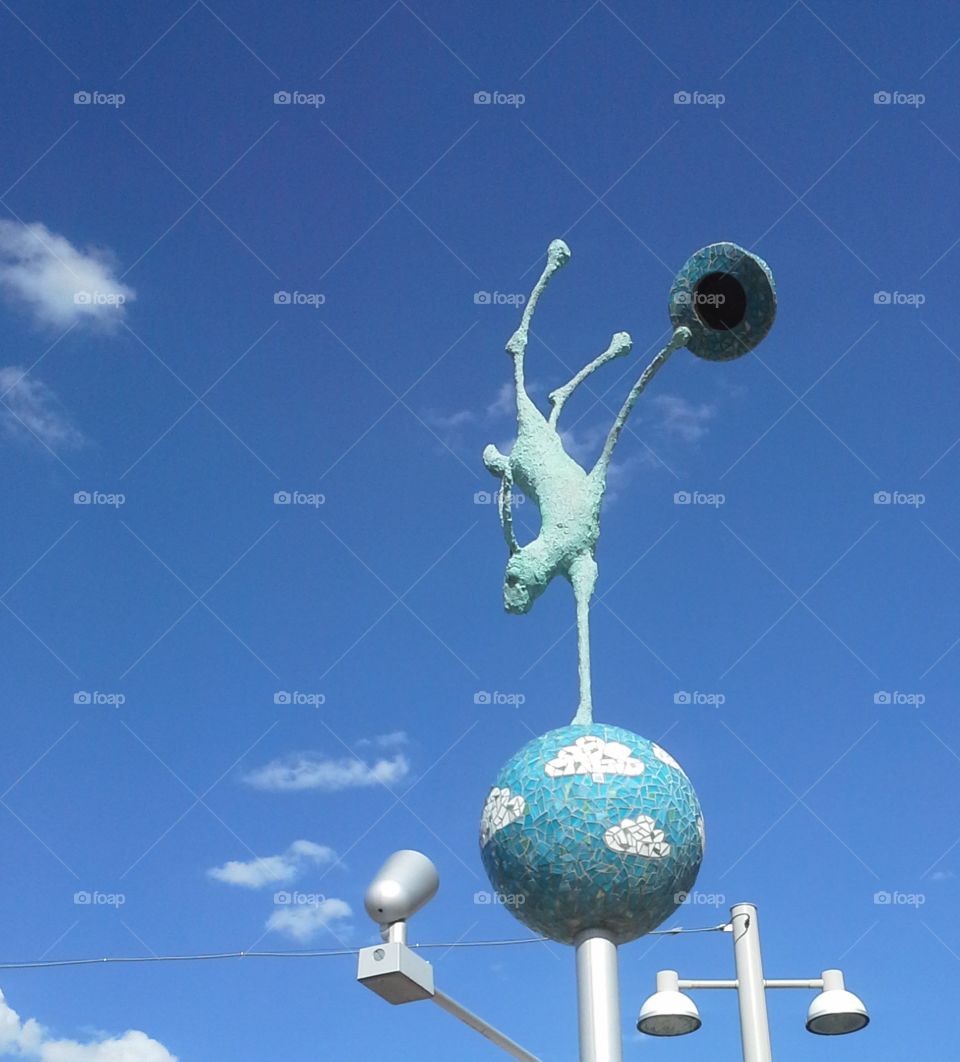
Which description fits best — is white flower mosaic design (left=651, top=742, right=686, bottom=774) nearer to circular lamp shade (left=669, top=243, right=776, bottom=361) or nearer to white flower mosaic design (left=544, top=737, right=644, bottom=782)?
white flower mosaic design (left=544, top=737, right=644, bottom=782)

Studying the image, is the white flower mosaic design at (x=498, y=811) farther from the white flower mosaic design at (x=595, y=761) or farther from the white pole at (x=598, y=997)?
the white pole at (x=598, y=997)

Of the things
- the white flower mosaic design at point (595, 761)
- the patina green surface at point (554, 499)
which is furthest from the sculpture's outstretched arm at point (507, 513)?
the white flower mosaic design at point (595, 761)

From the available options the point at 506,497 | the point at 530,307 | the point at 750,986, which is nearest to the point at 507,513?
the point at 506,497

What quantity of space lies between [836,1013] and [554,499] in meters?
3.65

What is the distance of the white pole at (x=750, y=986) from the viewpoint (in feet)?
25.7

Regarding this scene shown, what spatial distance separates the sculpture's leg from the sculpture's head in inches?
5.8

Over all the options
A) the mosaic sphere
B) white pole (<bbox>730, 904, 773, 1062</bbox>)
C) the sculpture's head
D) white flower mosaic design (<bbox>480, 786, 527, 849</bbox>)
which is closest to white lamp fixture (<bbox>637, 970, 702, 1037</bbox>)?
white pole (<bbox>730, 904, 773, 1062</bbox>)

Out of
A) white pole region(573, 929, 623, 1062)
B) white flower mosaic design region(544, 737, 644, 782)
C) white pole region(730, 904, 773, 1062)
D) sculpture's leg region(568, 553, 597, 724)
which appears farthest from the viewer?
white pole region(730, 904, 773, 1062)

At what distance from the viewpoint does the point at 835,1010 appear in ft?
27.0

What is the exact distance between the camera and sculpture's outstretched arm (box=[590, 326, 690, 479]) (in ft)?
26.1

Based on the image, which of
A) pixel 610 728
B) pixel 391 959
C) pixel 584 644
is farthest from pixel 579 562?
pixel 391 959

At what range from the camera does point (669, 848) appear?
253 inches

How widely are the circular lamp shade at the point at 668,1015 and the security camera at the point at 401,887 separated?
3368 mm

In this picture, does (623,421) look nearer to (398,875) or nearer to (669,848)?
(669,848)
